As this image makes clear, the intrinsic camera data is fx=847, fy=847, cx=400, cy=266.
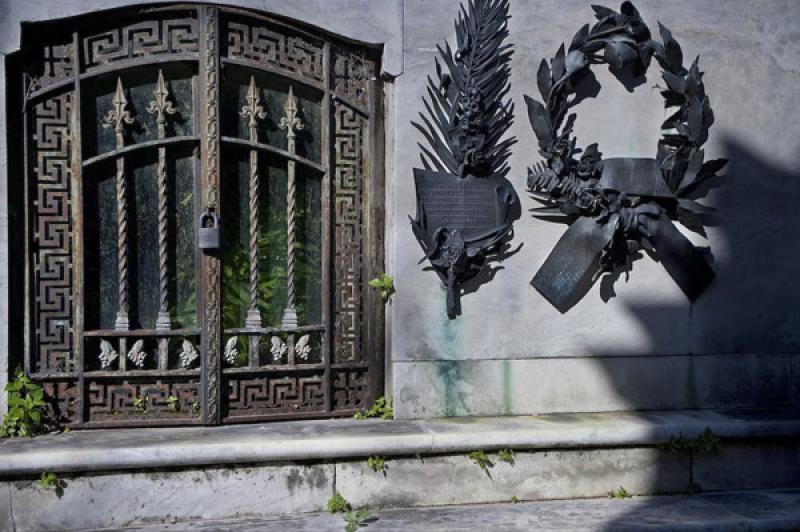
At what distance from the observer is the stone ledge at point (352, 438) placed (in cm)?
531

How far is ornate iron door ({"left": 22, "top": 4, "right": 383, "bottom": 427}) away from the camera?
5.91 meters

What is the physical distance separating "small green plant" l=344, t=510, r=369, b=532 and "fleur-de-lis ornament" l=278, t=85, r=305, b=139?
269 centimetres

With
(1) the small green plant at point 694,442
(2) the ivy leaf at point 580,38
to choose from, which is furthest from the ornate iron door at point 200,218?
(1) the small green plant at point 694,442

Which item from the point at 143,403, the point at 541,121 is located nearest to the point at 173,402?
the point at 143,403

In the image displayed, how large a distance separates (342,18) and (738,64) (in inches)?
123

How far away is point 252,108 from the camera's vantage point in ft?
20.2

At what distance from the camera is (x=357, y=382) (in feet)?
21.0

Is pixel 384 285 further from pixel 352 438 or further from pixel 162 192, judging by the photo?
pixel 162 192

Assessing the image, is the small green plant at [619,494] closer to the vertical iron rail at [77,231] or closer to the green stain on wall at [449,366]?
the green stain on wall at [449,366]

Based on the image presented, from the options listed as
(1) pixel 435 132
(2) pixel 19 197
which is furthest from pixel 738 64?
(2) pixel 19 197

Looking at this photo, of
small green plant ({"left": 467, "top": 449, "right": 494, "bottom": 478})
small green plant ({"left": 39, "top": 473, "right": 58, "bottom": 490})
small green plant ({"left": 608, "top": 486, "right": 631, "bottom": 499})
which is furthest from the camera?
small green plant ({"left": 608, "top": 486, "right": 631, "bottom": 499})

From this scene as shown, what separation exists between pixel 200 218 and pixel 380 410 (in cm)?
193

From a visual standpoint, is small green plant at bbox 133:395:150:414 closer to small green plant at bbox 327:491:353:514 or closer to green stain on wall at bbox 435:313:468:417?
small green plant at bbox 327:491:353:514

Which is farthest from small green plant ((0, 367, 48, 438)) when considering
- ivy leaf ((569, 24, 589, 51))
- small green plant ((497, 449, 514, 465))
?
ivy leaf ((569, 24, 589, 51))
